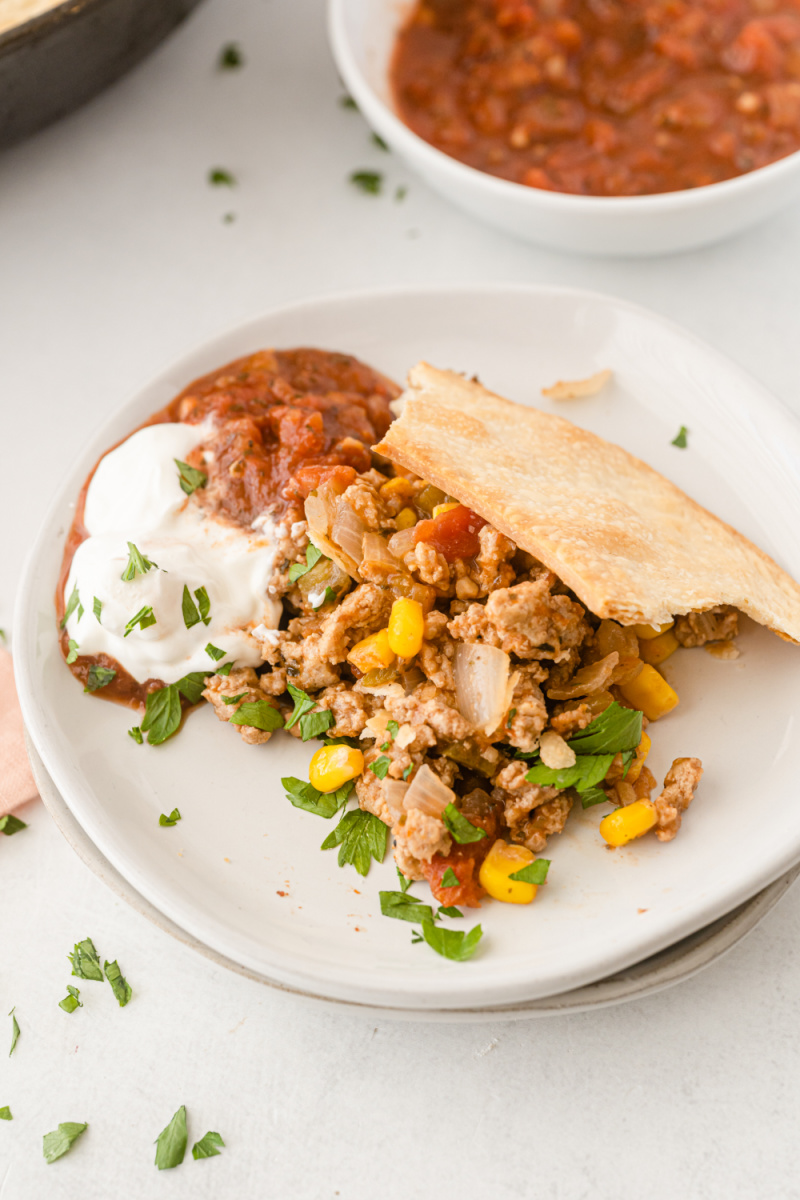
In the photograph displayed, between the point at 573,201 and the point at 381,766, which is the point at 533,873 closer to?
the point at 381,766

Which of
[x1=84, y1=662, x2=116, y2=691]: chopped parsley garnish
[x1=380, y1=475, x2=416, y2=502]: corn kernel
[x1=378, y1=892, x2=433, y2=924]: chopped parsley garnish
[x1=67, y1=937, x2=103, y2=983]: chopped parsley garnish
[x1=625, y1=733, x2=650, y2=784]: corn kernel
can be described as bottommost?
[x1=67, y1=937, x2=103, y2=983]: chopped parsley garnish

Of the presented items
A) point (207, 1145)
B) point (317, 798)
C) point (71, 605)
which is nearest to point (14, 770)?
point (71, 605)

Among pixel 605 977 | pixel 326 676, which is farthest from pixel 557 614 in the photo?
pixel 605 977

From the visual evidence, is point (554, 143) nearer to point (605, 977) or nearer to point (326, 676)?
point (326, 676)

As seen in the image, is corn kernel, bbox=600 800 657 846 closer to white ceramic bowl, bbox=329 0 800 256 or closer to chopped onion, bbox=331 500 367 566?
chopped onion, bbox=331 500 367 566

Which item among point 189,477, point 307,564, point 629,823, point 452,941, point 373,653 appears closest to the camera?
point 452,941


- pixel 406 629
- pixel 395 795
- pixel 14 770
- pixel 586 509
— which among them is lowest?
pixel 14 770

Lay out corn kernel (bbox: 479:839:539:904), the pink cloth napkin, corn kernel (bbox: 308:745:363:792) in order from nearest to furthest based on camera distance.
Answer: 1. corn kernel (bbox: 479:839:539:904)
2. corn kernel (bbox: 308:745:363:792)
3. the pink cloth napkin

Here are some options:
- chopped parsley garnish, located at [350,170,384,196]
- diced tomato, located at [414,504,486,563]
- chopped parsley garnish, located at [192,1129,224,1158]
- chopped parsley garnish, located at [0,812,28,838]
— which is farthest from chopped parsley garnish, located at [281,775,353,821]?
chopped parsley garnish, located at [350,170,384,196]
